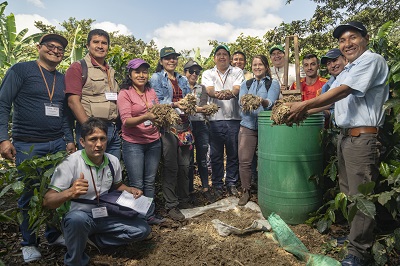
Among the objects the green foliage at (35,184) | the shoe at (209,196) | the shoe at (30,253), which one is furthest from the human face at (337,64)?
the shoe at (30,253)

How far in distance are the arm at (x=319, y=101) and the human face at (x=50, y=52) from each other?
7.80ft

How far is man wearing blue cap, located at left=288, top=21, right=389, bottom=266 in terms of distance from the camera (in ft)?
8.67

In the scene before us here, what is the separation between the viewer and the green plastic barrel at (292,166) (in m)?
3.49

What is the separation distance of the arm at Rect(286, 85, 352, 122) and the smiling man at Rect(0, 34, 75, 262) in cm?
224

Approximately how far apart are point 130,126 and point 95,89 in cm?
55

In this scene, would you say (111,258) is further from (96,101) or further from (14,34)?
(14,34)

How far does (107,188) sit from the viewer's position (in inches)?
115

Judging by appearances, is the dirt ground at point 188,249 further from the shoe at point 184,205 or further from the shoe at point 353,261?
the shoe at point 184,205

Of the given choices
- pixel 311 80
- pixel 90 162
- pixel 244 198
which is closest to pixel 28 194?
pixel 90 162

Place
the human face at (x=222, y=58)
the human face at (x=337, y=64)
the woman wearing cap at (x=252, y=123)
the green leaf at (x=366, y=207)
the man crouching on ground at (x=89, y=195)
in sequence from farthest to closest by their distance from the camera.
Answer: the human face at (x=222, y=58)
the woman wearing cap at (x=252, y=123)
the human face at (x=337, y=64)
the man crouching on ground at (x=89, y=195)
the green leaf at (x=366, y=207)

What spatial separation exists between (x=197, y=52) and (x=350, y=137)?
9436mm

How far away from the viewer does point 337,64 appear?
4059 millimetres

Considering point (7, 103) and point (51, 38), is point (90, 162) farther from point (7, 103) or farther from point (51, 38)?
point (51, 38)

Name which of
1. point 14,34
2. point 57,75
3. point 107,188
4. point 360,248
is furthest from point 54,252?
point 14,34
